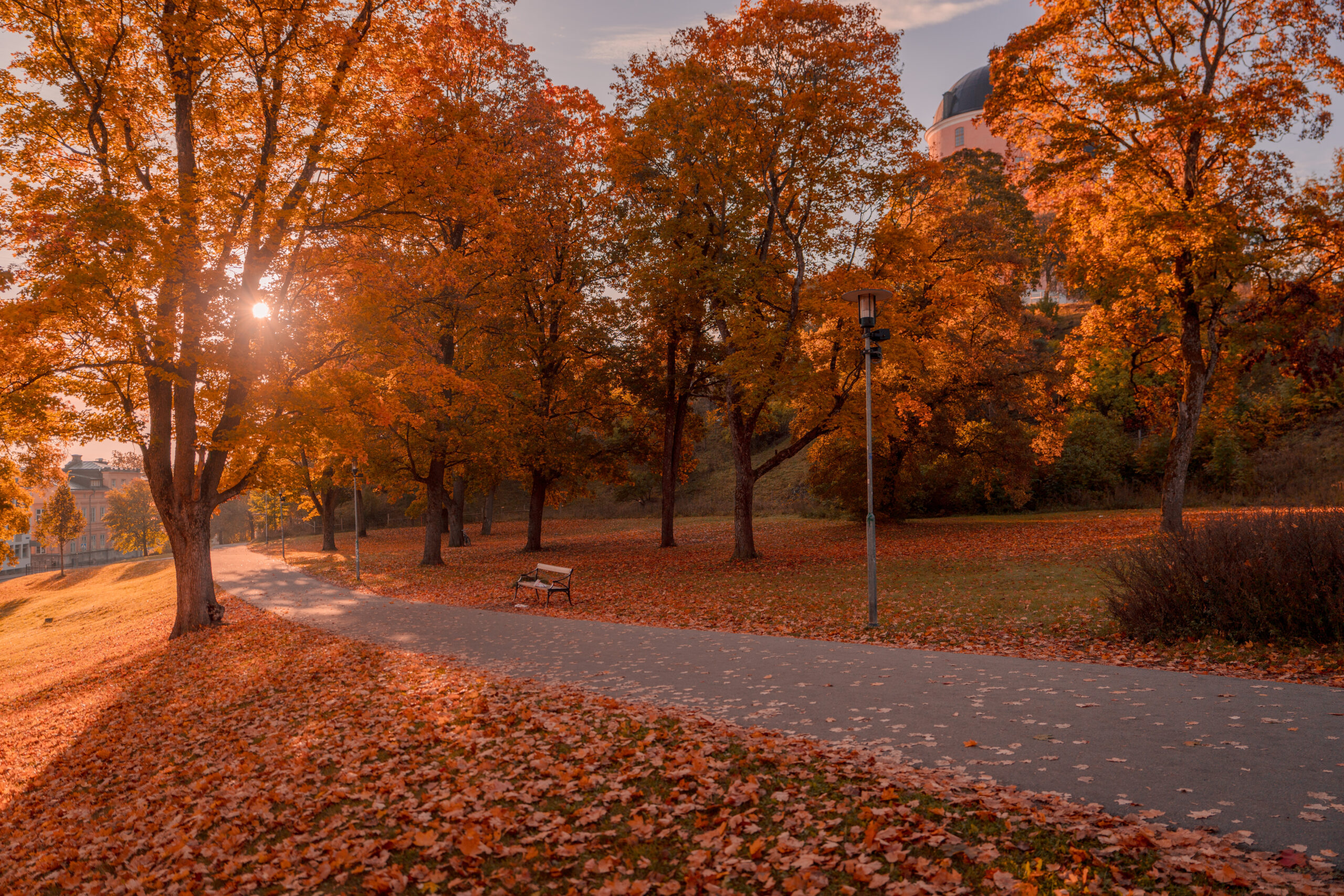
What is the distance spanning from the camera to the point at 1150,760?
16.6ft

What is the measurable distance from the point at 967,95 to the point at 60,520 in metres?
76.1

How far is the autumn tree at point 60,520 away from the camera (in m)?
48.6

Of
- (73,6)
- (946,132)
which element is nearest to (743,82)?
(73,6)

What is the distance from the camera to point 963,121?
203ft

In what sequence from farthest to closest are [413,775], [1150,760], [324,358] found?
[324,358] < [413,775] < [1150,760]

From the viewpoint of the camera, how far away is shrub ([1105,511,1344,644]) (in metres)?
8.05

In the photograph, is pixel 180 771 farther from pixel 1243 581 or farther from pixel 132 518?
pixel 132 518

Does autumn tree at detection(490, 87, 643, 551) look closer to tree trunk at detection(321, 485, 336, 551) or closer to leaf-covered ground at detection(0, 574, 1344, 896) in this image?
leaf-covered ground at detection(0, 574, 1344, 896)

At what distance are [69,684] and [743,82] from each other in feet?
64.6

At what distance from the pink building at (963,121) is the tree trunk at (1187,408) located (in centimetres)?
4747

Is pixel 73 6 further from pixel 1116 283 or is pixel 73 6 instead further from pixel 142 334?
pixel 1116 283

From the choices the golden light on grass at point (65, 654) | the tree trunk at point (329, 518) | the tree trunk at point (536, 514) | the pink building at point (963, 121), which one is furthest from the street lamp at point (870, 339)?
the pink building at point (963, 121)

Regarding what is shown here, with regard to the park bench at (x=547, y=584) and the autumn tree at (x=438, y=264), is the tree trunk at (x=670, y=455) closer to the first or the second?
the autumn tree at (x=438, y=264)

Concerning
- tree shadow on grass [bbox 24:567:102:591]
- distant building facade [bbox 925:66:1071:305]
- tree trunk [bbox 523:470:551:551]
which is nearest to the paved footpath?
tree trunk [bbox 523:470:551:551]
